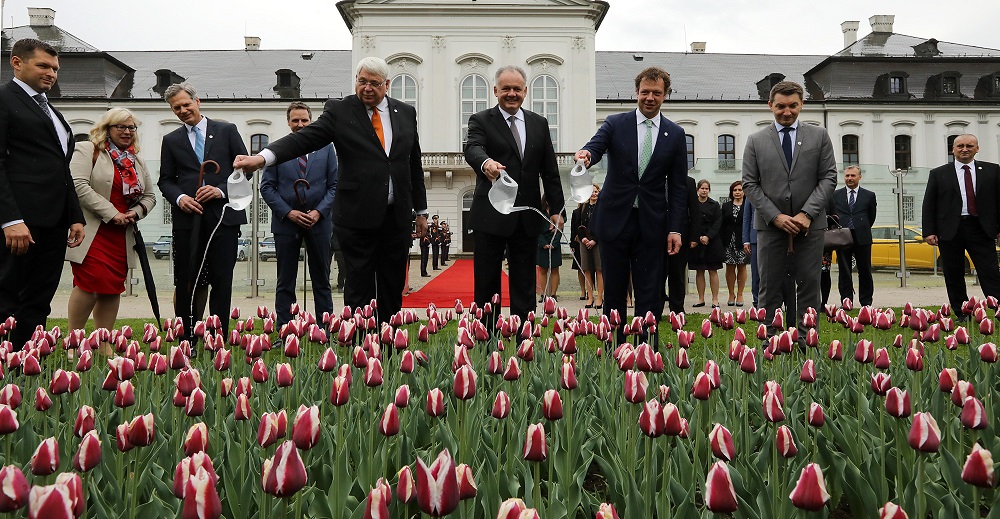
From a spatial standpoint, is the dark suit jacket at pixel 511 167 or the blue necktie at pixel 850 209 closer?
the dark suit jacket at pixel 511 167

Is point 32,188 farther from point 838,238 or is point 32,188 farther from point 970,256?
point 970,256

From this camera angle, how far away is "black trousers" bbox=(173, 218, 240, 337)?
5.43 metres

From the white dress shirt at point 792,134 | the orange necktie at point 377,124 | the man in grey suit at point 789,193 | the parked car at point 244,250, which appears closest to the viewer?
the orange necktie at point 377,124

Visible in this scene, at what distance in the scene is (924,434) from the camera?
1.69 meters

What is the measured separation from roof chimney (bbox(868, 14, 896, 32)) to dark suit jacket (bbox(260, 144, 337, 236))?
156 ft

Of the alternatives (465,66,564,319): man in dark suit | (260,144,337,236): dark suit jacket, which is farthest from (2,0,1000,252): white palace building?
(465,66,564,319): man in dark suit

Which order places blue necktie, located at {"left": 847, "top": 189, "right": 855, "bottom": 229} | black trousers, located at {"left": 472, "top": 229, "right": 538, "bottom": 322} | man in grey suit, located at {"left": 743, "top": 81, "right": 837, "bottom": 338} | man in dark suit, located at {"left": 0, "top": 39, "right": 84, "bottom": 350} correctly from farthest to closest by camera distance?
blue necktie, located at {"left": 847, "top": 189, "right": 855, "bottom": 229} → man in grey suit, located at {"left": 743, "top": 81, "right": 837, "bottom": 338} → black trousers, located at {"left": 472, "top": 229, "right": 538, "bottom": 322} → man in dark suit, located at {"left": 0, "top": 39, "right": 84, "bottom": 350}

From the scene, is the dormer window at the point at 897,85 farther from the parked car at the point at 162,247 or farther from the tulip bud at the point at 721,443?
the tulip bud at the point at 721,443

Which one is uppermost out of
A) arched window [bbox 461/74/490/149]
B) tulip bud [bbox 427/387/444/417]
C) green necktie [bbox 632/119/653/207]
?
arched window [bbox 461/74/490/149]

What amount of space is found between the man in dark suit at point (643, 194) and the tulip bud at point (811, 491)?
3.48 meters

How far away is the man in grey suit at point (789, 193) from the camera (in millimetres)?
5387

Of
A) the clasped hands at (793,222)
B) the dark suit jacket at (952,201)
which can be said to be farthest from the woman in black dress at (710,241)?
the clasped hands at (793,222)

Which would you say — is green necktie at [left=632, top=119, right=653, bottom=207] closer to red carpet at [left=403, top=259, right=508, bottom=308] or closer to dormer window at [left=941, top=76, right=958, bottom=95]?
red carpet at [left=403, top=259, right=508, bottom=308]

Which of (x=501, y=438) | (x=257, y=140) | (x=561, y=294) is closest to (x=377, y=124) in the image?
(x=501, y=438)
